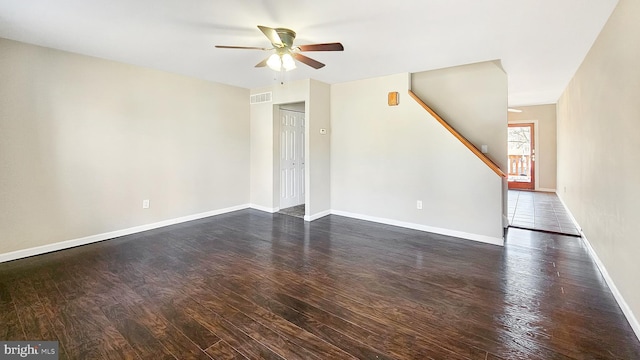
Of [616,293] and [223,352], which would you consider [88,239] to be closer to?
[223,352]

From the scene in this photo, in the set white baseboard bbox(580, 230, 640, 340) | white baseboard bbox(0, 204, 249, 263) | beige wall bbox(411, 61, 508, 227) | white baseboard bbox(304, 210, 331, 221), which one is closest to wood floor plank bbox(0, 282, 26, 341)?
white baseboard bbox(0, 204, 249, 263)


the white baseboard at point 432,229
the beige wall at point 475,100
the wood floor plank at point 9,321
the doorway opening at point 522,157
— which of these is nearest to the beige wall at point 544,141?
the doorway opening at point 522,157

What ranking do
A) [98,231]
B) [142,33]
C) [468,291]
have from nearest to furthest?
1. [468,291]
2. [142,33]
3. [98,231]

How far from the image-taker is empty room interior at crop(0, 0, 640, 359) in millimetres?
2037

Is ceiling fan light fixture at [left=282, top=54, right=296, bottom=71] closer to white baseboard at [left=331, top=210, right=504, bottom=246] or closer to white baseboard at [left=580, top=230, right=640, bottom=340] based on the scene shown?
white baseboard at [left=331, top=210, right=504, bottom=246]

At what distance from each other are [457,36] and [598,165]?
2055 mm

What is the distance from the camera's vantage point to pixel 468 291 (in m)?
2.54

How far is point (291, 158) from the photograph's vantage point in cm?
601

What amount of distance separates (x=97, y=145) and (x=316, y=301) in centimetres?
365

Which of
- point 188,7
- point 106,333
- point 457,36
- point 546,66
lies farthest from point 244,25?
point 546,66

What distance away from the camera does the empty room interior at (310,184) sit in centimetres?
204

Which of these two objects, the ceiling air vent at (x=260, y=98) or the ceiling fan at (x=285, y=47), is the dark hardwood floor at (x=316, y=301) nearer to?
the ceiling fan at (x=285, y=47)

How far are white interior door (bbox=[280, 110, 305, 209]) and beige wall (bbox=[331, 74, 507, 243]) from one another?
1.04 meters

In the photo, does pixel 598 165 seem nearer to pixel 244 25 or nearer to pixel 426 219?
pixel 426 219
